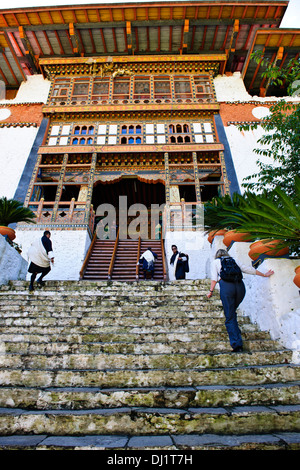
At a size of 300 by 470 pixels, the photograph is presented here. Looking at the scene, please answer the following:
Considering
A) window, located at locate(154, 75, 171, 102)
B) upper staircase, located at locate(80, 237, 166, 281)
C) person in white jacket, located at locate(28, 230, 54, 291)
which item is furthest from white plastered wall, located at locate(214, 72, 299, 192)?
person in white jacket, located at locate(28, 230, 54, 291)

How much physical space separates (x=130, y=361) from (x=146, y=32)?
16803 mm

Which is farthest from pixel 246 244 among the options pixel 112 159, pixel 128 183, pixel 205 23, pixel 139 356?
pixel 205 23

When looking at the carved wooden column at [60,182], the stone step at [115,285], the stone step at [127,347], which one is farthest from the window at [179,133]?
the stone step at [127,347]

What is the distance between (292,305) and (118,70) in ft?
49.4

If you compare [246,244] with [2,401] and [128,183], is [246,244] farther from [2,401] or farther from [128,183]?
[128,183]

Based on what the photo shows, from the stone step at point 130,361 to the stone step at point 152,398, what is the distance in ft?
1.74

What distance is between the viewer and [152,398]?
2.10 meters

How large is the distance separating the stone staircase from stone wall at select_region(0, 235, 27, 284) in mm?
1774

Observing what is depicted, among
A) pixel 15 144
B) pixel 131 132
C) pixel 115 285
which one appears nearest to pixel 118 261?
pixel 115 285

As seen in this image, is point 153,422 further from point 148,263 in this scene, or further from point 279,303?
point 148,263

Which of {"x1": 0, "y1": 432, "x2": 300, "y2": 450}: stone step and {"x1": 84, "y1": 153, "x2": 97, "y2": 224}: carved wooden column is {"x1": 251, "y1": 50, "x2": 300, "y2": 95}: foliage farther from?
{"x1": 84, "y1": 153, "x2": 97, "y2": 224}: carved wooden column

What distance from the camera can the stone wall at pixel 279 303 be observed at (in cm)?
299
